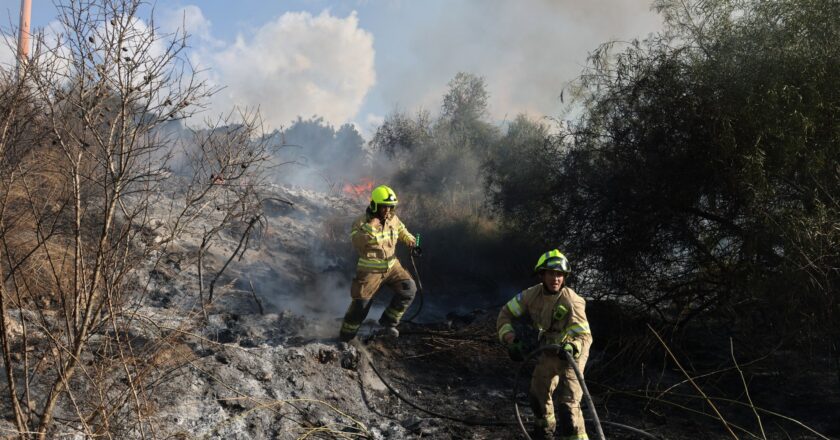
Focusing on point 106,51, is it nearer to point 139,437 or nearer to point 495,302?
point 139,437

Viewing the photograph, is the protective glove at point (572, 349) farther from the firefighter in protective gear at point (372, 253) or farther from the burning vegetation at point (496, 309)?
the firefighter in protective gear at point (372, 253)

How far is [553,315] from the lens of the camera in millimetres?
4508

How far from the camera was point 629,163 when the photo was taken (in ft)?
29.2

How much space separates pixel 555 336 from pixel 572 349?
0.40 metres

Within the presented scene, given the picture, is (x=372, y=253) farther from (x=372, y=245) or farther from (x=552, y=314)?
(x=552, y=314)

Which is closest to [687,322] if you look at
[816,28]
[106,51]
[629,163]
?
[629,163]

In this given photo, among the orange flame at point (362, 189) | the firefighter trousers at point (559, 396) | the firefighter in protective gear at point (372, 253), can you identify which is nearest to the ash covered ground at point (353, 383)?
the firefighter in protective gear at point (372, 253)

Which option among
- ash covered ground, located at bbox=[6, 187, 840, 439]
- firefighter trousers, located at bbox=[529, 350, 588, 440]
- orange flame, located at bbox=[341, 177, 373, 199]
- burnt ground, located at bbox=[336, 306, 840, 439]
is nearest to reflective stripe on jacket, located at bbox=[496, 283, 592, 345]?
firefighter trousers, located at bbox=[529, 350, 588, 440]

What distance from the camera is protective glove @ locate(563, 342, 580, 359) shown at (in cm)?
409

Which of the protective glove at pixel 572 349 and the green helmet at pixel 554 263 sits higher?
the green helmet at pixel 554 263

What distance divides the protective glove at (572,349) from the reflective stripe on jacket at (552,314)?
0.22 feet

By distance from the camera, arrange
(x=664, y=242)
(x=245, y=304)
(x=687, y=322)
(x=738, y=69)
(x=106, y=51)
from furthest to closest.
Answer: (x=245, y=304), (x=664, y=242), (x=687, y=322), (x=738, y=69), (x=106, y=51)

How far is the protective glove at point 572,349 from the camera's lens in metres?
4.09

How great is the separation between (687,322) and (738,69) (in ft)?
10.8
